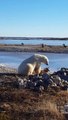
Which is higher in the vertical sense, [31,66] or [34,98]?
[31,66]

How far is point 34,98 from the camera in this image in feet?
43.2

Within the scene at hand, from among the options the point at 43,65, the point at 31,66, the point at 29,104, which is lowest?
the point at 43,65

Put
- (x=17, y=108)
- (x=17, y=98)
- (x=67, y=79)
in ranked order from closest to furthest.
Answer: (x=17, y=108), (x=17, y=98), (x=67, y=79)

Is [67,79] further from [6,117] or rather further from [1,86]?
[6,117]

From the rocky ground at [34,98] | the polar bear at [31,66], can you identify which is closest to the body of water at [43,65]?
the polar bear at [31,66]

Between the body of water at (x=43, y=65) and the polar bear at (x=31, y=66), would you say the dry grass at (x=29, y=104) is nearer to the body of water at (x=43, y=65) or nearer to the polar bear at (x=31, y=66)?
the polar bear at (x=31, y=66)

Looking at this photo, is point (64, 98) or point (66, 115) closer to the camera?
point (66, 115)

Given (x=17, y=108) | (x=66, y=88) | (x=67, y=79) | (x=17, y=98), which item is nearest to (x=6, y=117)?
(x=17, y=108)

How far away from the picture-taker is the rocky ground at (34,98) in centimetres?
1191

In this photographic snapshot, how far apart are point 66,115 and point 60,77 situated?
429cm

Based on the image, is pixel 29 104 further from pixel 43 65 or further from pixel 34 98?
A: pixel 43 65

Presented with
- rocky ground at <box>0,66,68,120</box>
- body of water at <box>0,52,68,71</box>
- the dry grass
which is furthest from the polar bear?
body of water at <box>0,52,68,71</box>

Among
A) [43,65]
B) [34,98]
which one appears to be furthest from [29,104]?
[43,65]

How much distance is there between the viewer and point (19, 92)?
1359 cm
